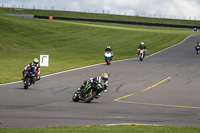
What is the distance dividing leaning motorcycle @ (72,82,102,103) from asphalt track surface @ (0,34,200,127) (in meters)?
0.41

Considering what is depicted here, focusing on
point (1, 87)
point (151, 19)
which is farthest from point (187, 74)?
point (151, 19)

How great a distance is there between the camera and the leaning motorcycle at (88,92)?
1602cm

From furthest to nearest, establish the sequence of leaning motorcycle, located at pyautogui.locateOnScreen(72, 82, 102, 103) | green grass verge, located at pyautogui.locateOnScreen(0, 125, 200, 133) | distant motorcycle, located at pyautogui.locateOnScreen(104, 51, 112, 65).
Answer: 1. distant motorcycle, located at pyautogui.locateOnScreen(104, 51, 112, 65)
2. leaning motorcycle, located at pyautogui.locateOnScreen(72, 82, 102, 103)
3. green grass verge, located at pyautogui.locateOnScreen(0, 125, 200, 133)

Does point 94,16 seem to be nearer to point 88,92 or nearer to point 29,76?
point 29,76

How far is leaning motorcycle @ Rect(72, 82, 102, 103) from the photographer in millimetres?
16023

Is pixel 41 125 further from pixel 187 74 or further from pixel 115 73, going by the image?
pixel 187 74

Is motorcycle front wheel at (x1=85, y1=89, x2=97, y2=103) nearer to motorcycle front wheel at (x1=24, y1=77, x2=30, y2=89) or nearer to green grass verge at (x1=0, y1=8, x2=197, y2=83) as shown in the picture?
motorcycle front wheel at (x1=24, y1=77, x2=30, y2=89)

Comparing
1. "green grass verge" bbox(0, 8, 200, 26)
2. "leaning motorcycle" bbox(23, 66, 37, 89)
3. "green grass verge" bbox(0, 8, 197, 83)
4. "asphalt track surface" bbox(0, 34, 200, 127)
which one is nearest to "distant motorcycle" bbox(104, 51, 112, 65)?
"asphalt track surface" bbox(0, 34, 200, 127)

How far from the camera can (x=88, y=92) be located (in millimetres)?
16406

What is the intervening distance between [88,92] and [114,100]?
Answer: 1.57m

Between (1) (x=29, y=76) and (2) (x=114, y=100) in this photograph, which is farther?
(1) (x=29, y=76)

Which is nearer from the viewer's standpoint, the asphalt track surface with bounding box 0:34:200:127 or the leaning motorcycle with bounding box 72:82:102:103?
the asphalt track surface with bounding box 0:34:200:127

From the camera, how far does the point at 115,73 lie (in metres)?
27.8

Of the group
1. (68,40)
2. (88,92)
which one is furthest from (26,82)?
(68,40)
